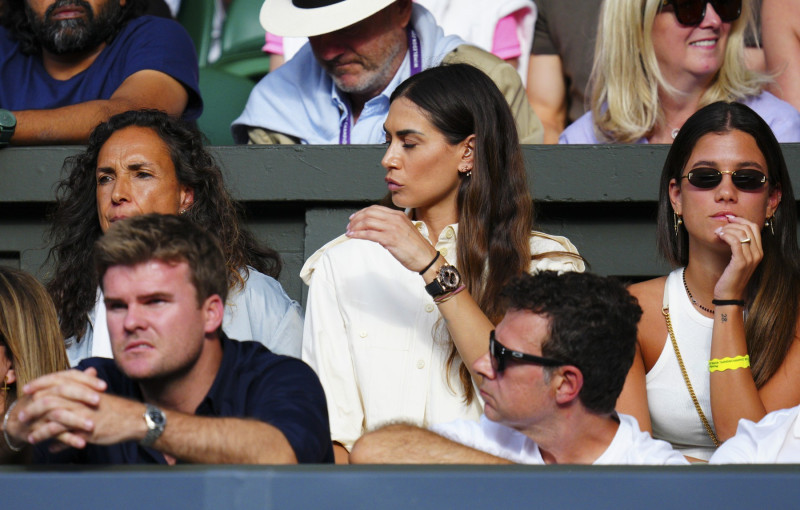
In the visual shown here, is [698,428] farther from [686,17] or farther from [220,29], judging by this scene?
[220,29]

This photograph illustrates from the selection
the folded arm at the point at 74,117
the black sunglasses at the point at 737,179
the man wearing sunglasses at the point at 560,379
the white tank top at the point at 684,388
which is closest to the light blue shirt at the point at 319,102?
the folded arm at the point at 74,117

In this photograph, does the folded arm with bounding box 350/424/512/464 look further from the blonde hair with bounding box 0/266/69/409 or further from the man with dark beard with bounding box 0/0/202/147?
the man with dark beard with bounding box 0/0/202/147

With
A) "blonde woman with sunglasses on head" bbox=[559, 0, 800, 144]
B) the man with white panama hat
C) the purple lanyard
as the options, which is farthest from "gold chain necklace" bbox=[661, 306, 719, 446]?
the purple lanyard

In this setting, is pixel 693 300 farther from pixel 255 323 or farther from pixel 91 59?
pixel 91 59

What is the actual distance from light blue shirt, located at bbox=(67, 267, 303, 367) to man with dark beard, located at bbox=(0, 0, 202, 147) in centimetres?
88

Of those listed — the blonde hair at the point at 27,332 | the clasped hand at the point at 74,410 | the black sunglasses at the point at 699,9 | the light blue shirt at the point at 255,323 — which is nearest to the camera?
the clasped hand at the point at 74,410

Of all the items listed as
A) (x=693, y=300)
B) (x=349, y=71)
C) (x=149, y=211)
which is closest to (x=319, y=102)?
(x=349, y=71)

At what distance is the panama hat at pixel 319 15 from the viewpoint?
13.3 ft

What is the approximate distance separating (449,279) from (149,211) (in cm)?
98

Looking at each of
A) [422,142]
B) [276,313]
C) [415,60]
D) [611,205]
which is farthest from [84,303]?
[611,205]

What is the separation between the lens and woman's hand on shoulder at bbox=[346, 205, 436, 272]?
300cm

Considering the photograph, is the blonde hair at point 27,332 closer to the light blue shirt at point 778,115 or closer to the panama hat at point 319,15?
the panama hat at point 319,15

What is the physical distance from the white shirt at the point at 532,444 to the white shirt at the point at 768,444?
12cm

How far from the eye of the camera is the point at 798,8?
433cm
